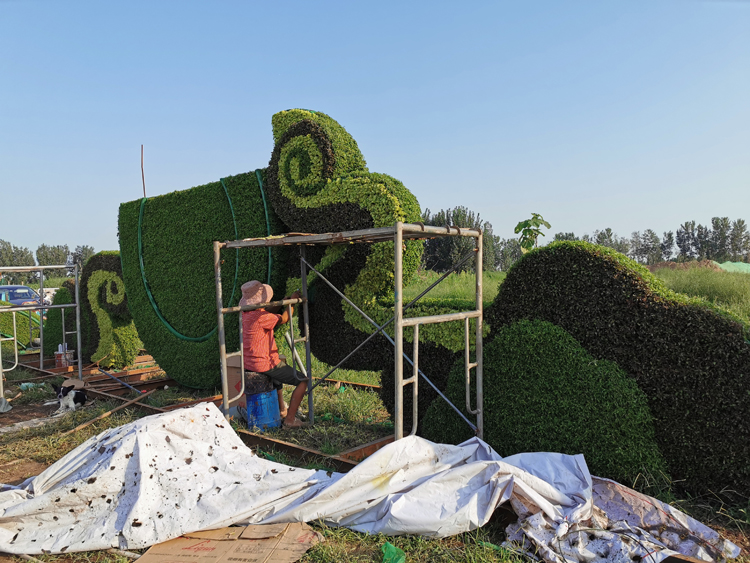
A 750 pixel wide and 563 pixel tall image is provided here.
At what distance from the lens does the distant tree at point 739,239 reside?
3478 cm

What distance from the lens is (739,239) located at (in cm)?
3550

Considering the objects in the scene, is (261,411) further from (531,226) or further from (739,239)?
(739,239)

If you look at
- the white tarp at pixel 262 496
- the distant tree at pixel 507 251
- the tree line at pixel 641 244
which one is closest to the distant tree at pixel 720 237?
the tree line at pixel 641 244

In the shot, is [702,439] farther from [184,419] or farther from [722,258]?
[722,258]

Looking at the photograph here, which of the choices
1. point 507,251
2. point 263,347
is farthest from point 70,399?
point 507,251

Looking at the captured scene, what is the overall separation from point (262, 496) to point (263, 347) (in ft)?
7.16

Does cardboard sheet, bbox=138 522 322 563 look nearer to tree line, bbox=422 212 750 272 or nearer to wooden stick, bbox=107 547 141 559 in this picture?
wooden stick, bbox=107 547 141 559

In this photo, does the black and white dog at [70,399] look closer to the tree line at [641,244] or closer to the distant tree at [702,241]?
the tree line at [641,244]

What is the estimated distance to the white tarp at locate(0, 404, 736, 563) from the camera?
3.39m

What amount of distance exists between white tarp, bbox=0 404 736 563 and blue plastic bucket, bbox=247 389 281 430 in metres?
1.65

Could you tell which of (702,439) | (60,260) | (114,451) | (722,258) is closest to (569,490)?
(702,439)

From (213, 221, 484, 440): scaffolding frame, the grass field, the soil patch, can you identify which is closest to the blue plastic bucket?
the grass field

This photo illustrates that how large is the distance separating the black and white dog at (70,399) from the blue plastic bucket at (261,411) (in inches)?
129

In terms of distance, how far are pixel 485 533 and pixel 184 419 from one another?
98.7 inches
